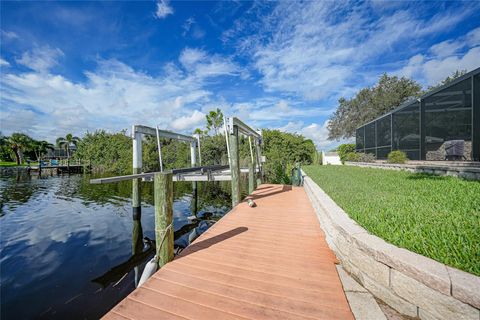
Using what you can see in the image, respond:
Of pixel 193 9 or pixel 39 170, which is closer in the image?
pixel 193 9

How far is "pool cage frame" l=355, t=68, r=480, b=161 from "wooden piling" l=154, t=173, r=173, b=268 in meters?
10.2

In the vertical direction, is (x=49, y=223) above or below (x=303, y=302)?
below

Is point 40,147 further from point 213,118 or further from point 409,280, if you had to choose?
point 409,280

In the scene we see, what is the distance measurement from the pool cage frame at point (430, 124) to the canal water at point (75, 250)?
33.7 ft

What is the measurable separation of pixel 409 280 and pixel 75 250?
730 cm

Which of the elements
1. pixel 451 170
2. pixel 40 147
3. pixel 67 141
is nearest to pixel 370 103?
pixel 451 170

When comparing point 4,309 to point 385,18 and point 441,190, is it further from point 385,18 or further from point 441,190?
point 385,18

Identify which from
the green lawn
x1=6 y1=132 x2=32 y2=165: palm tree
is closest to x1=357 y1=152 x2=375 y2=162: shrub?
the green lawn

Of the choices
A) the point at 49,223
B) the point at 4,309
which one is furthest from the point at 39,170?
the point at 4,309

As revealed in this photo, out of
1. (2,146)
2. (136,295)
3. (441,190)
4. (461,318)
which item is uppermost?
(2,146)

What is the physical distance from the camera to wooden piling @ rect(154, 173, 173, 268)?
3176mm

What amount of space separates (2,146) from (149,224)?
66426mm

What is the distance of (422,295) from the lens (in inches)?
65.6

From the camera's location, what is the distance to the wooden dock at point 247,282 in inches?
80.1
